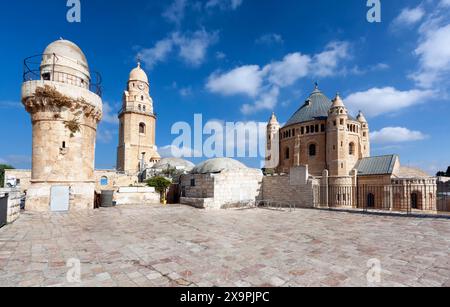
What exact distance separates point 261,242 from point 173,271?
2856 millimetres

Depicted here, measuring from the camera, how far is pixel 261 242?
245 inches

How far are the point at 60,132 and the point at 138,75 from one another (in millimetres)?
30988

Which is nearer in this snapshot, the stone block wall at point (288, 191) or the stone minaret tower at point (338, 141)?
the stone block wall at point (288, 191)

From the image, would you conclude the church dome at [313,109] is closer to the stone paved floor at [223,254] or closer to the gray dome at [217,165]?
the gray dome at [217,165]

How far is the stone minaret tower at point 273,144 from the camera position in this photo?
4034cm

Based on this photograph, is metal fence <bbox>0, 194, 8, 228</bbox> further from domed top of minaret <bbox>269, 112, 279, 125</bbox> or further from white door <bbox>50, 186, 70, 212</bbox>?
domed top of minaret <bbox>269, 112, 279, 125</bbox>

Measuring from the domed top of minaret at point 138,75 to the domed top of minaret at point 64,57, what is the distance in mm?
27053

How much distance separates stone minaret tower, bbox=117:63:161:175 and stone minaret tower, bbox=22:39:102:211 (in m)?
24.1

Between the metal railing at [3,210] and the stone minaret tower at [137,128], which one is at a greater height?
the stone minaret tower at [137,128]

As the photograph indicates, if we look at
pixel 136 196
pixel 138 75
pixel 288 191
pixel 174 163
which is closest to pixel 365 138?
pixel 288 191

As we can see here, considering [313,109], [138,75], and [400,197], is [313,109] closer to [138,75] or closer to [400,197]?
[400,197]

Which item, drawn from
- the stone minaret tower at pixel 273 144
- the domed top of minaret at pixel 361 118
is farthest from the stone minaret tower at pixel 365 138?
the stone minaret tower at pixel 273 144

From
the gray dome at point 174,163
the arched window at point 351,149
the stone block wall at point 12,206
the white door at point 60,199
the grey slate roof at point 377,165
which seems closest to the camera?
the stone block wall at point 12,206
